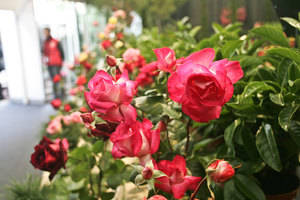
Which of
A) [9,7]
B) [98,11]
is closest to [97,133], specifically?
[9,7]

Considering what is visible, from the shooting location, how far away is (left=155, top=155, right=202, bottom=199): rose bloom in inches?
13.2

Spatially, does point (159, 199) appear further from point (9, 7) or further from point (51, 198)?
point (9, 7)

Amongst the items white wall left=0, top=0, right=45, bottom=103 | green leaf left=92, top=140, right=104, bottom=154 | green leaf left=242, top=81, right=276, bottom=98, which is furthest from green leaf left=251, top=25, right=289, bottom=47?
white wall left=0, top=0, right=45, bottom=103

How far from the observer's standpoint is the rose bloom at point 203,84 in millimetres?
273

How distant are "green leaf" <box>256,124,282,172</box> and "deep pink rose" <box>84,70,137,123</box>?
196 millimetres

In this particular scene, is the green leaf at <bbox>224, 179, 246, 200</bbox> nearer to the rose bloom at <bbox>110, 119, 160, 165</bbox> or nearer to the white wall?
the rose bloom at <bbox>110, 119, 160, 165</bbox>

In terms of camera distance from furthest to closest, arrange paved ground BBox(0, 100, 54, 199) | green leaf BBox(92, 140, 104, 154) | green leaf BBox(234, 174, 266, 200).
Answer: paved ground BBox(0, 100, 54, 199) → green leaf BBox(92, 140, 104, 154) → green leaf BBox(234, 174, 266, 200)

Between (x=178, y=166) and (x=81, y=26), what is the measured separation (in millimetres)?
3056

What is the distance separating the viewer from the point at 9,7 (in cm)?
64

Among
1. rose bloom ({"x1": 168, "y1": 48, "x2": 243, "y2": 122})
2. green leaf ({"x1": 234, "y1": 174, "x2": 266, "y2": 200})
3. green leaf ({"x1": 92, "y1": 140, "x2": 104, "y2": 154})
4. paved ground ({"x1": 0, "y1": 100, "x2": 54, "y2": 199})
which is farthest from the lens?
paved ground ({"x1": 0, "y1": 100, "x2": 54, "y2": 199})

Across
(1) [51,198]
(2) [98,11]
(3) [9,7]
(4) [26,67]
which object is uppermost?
(2) [98,11]

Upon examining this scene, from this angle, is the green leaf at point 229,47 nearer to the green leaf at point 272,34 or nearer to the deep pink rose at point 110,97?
the green leaf at point 272,34

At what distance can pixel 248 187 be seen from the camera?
1.28 feet

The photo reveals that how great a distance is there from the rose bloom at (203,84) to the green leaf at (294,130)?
14 centimetres
